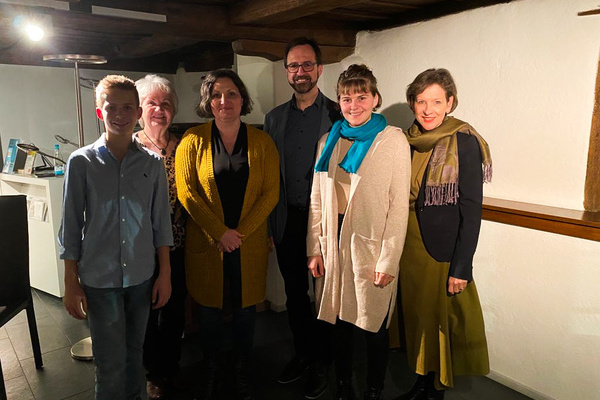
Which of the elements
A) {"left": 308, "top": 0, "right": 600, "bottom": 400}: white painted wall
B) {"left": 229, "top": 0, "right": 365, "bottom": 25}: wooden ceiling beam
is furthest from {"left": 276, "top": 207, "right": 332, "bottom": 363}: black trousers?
{"left": 229, "top": 0, "right": 365, "bottom": 25}: wooden ceiling beam

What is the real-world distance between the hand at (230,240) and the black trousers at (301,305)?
1.16ft

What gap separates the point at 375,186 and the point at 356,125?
26cm

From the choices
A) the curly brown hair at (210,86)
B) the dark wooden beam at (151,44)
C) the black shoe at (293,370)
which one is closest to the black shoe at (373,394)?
the black shoe at (293,370)

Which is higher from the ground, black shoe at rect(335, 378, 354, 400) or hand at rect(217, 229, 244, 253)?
hand at rect(217, 229, 244, 253)

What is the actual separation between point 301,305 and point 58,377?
1.33 meters

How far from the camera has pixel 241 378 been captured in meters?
2.01

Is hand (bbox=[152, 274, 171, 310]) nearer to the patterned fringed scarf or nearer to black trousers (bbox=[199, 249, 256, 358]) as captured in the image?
black trousers (bbox=[199, 249, 256, 358])

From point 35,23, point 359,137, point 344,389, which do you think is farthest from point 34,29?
point 344,389

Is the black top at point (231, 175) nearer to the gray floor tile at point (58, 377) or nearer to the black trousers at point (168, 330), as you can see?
the black trousers at point (168, 330)

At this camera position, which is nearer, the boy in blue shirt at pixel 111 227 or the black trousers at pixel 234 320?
the boy in blue shirt at pixel 111 227

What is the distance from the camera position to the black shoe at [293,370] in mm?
2197

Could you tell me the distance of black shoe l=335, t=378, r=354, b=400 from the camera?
1911 mm

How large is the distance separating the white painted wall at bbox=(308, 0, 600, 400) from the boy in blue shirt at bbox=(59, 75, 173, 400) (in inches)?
61.3

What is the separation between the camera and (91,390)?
2131 mm
